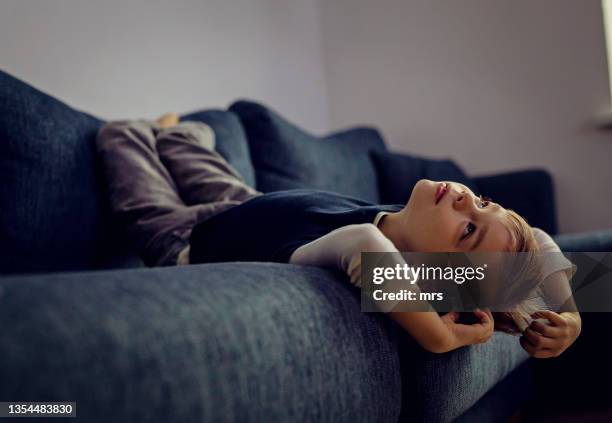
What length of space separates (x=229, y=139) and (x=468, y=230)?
0.92 meters

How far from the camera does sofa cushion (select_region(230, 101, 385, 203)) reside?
5.97 feet

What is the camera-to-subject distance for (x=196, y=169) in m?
1.50

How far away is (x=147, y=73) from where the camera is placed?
1.98m

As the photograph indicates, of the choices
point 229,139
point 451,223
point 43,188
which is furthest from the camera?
point 229,139

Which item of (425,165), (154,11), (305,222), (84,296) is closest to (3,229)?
(305,222)

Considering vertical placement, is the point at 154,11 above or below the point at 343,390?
above

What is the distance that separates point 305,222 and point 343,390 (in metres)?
0.45

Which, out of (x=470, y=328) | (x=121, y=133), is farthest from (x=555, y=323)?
(x=121, y=133)

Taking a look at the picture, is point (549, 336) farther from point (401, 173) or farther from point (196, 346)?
point (401, 173)

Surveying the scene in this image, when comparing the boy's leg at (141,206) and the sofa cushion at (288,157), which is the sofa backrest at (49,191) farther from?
the sofa cushion at (288,157)

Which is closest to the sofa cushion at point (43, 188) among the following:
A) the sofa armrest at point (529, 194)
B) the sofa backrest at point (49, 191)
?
the sofa backrest at point (49, 191)

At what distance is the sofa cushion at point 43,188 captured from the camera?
1111mm

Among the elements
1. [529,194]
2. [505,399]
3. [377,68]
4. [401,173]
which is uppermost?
[377,68]

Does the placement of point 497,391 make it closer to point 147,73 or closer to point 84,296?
point 84,296
